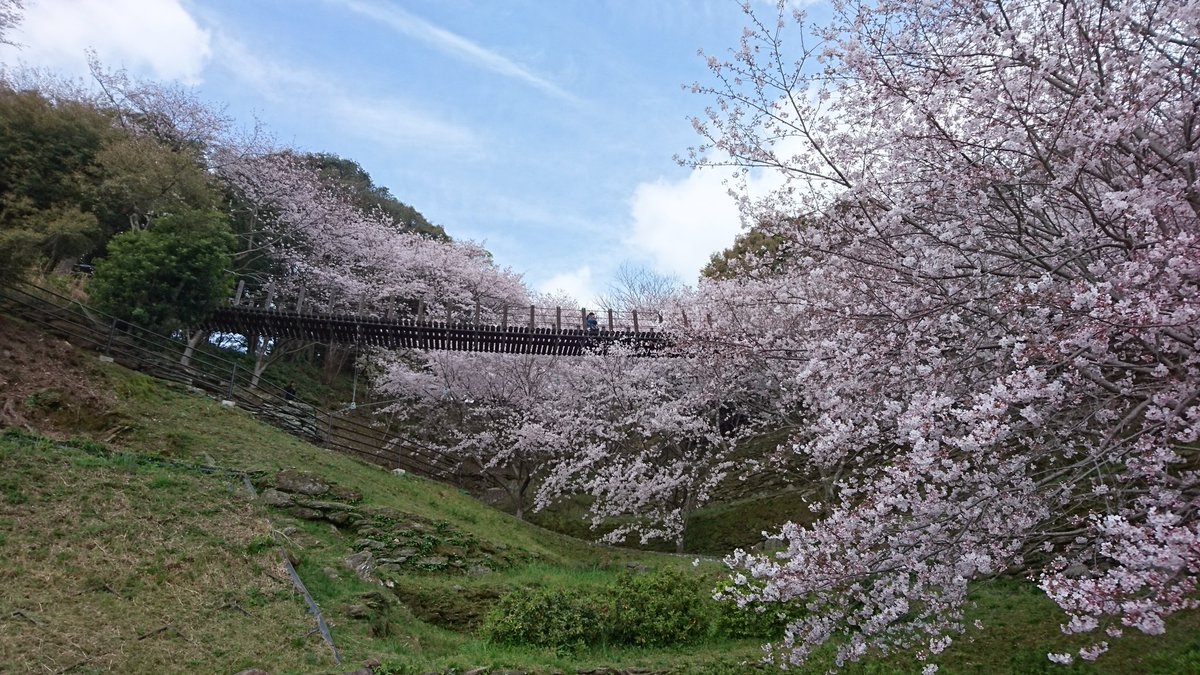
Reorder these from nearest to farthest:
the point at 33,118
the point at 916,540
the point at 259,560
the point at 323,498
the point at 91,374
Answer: the point at 916,540
the point at 259,560
the point at 323,498
the point at 91,374
the point at 33,118

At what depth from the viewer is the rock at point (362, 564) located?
29.4 feet

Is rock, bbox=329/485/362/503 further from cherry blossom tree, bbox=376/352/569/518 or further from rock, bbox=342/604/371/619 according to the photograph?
cherry blossom tree, bbox=376/352/569/518

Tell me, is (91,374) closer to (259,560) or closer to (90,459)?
(90,459)

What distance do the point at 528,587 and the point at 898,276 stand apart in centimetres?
620

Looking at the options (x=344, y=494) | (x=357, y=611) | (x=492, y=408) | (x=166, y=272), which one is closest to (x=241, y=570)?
(x=357, y=611)

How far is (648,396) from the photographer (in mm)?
15680

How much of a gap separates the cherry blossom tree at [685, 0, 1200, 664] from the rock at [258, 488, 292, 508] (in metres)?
7.33

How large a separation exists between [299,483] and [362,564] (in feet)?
8.33

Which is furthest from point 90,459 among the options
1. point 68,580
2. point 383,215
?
point 383,215

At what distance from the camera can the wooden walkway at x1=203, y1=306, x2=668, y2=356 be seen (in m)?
17.2

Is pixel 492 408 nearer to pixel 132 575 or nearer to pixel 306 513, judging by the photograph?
pixel 306 513

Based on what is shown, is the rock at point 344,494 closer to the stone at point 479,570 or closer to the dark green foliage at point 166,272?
the stone at point 479,570

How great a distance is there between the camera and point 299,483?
1107 centimetres

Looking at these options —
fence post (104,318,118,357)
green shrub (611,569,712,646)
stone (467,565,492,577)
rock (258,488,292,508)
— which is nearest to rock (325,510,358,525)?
rock (258,488,292,508)
